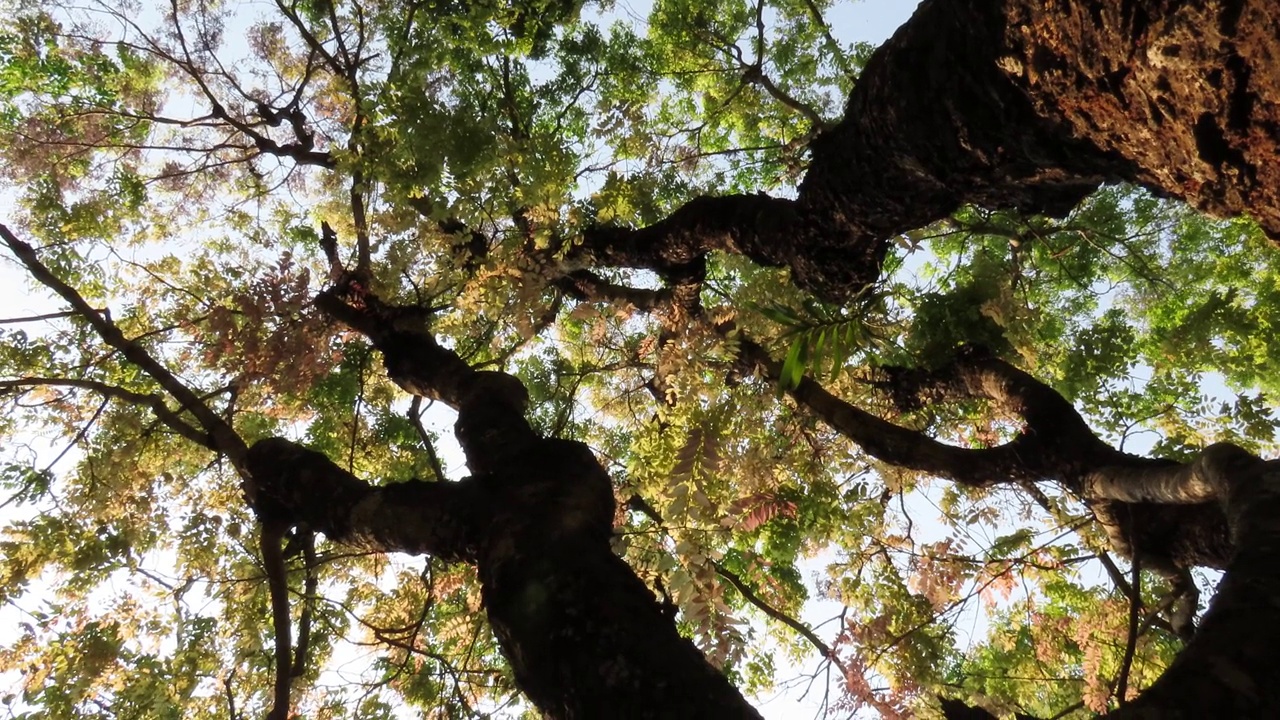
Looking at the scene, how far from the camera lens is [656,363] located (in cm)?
424

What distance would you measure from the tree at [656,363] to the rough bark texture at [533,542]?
2 cm

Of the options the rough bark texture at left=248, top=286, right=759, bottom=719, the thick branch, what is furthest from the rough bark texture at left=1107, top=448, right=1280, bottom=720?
the thick branch

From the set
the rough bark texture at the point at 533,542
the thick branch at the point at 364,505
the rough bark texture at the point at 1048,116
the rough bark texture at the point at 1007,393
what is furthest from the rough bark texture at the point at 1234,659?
the thick branch at the point at 364,505

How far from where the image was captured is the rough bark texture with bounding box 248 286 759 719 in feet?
5.79

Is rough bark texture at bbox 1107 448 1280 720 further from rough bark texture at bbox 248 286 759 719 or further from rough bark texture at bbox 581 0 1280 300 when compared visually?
rough bark texture at bbox 248 286 759 719

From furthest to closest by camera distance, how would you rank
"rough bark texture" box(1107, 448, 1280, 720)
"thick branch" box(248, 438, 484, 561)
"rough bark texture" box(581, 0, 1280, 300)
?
"thick branch" box(248, 438, 484, 561) < "rough bark texture" box(581, 0, 1280, 300) < "rough bark texture" box(1107, 448, 1280, 720)

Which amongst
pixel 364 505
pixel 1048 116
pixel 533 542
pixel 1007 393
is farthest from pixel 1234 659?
pixel 1007 393

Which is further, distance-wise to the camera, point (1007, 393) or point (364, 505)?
point (1007, 393)

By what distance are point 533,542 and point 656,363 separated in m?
2.13

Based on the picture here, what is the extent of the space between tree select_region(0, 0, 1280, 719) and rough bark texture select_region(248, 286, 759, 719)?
0.05ft

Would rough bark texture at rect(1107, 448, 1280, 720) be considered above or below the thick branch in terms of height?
below

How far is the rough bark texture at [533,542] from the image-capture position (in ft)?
5.79

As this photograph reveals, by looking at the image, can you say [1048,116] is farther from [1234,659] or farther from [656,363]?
[656,363]

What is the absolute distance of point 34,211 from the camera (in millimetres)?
5949
